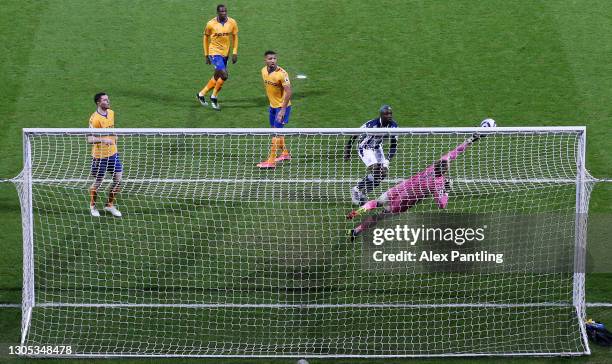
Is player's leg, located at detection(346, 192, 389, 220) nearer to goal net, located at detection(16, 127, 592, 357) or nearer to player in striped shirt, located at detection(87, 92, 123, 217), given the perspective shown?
goal net, located at detection(16, 127, 592, 357)

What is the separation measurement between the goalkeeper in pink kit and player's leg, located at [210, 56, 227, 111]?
4.97 metres

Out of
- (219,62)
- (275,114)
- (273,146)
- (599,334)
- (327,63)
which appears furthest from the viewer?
(327,63)

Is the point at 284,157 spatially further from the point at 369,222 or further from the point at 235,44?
the point at 235,44

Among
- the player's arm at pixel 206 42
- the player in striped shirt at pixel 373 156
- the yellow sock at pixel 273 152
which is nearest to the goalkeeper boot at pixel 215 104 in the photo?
the player's arm at pixel 206 42

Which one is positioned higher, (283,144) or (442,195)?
(283,144)

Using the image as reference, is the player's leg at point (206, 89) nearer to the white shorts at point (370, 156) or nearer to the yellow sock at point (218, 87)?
the yellow sock at point (218, 87)

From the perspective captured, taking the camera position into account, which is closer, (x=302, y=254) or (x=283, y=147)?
(x=302, y=254)

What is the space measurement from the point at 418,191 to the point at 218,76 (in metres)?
5.51

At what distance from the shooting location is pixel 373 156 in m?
16.1

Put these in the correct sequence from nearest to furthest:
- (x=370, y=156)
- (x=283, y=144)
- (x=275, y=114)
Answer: (x=370, y=156) < (x=283, y=144) < (x=275, y=114)

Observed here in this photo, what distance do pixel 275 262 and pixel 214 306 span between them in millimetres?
1254

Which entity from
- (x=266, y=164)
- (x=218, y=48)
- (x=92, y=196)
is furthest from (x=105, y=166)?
(x=218, y=48)

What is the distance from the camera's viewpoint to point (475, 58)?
21.0m

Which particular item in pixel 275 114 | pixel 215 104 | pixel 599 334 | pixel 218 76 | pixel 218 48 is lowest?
pixel 599 334
